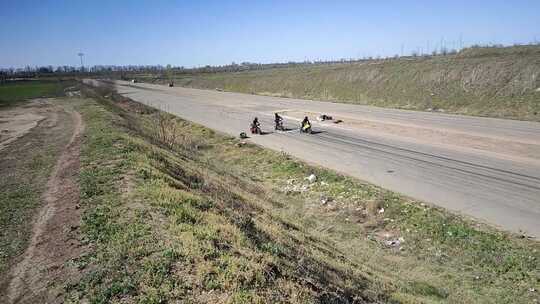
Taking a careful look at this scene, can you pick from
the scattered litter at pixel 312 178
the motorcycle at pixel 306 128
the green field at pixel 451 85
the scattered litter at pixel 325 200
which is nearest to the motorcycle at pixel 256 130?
the motorcycle at pixel 306 128

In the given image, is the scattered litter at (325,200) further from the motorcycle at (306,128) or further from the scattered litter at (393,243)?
the motorcycle at (306,128)

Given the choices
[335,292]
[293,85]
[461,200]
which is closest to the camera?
[335,292]

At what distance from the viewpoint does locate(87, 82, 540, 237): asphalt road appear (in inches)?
619

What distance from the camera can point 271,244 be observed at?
10.1 m

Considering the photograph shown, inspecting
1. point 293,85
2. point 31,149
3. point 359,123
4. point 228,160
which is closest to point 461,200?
point 228,160

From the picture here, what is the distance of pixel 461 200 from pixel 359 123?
782 inches

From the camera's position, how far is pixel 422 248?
517 inches

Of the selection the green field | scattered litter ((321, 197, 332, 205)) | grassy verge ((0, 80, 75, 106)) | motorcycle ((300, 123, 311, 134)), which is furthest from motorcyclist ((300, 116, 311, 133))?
grassy verge ((0, 80, 75, 106))

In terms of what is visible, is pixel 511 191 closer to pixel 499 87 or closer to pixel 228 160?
pixel 228 160

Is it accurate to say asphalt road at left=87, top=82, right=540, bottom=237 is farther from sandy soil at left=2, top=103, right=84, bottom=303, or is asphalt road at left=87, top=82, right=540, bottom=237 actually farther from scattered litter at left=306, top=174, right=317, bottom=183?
sandy soil at left=2, top=103, right=84, bottom=303

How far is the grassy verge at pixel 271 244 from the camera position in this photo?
7652mm

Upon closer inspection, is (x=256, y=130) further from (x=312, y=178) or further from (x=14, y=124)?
(x=14, y=124)

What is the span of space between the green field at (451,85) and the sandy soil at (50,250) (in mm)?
34159

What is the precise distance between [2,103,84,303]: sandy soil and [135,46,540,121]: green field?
34159 millimetres
